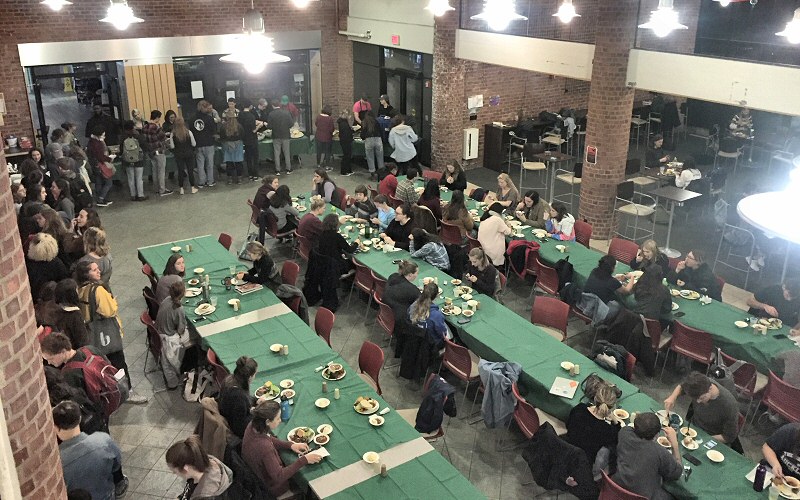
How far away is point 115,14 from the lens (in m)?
11.5

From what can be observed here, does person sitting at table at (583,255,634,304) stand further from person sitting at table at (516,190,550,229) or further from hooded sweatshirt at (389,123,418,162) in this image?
hooded sweatshirt at (389,123,418,162)

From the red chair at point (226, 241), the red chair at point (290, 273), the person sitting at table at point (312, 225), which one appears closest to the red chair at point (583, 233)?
the person sitting at table at point (312, 225)

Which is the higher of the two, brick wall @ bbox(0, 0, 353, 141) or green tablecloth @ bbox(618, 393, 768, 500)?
brick wall @ bbox(0, 0, 353, 141)

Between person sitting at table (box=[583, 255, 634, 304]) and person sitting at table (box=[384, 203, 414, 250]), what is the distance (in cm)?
303

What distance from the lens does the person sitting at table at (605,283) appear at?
353 inches

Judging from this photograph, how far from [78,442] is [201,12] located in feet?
45.2

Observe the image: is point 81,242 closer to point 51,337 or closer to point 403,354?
point 51,337

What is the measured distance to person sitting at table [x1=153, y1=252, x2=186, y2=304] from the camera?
854 cm

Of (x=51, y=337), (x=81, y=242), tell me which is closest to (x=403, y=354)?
(x=51, y=337)

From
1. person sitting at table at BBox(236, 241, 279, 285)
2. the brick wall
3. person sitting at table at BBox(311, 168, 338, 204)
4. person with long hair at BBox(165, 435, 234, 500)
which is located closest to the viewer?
person with long hair at BBox(165, 435, 234, 500)

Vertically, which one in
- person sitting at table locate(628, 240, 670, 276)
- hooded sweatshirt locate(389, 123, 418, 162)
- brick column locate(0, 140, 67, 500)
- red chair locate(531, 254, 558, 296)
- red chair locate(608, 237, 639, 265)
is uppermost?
brick column locate(0, 140, 67, 500)

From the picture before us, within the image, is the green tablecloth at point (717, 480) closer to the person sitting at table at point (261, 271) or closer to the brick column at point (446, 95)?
the person sitting at table at point (261, 271)

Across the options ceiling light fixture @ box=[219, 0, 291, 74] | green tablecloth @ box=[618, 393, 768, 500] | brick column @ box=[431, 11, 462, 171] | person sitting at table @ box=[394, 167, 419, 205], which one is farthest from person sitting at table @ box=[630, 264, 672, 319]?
brick column @ box=[431, 11, 462, 171]

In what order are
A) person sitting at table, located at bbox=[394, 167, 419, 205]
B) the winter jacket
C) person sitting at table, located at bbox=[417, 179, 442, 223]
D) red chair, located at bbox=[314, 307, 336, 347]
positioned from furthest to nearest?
person sitting at table, located at bbox=[394, 167, 419, 205]
person sitting at table, located at bbox=[417, 179, 442, 223]
red chair, located at bbox=[314, 307, 336, 347]
the winter jacket
